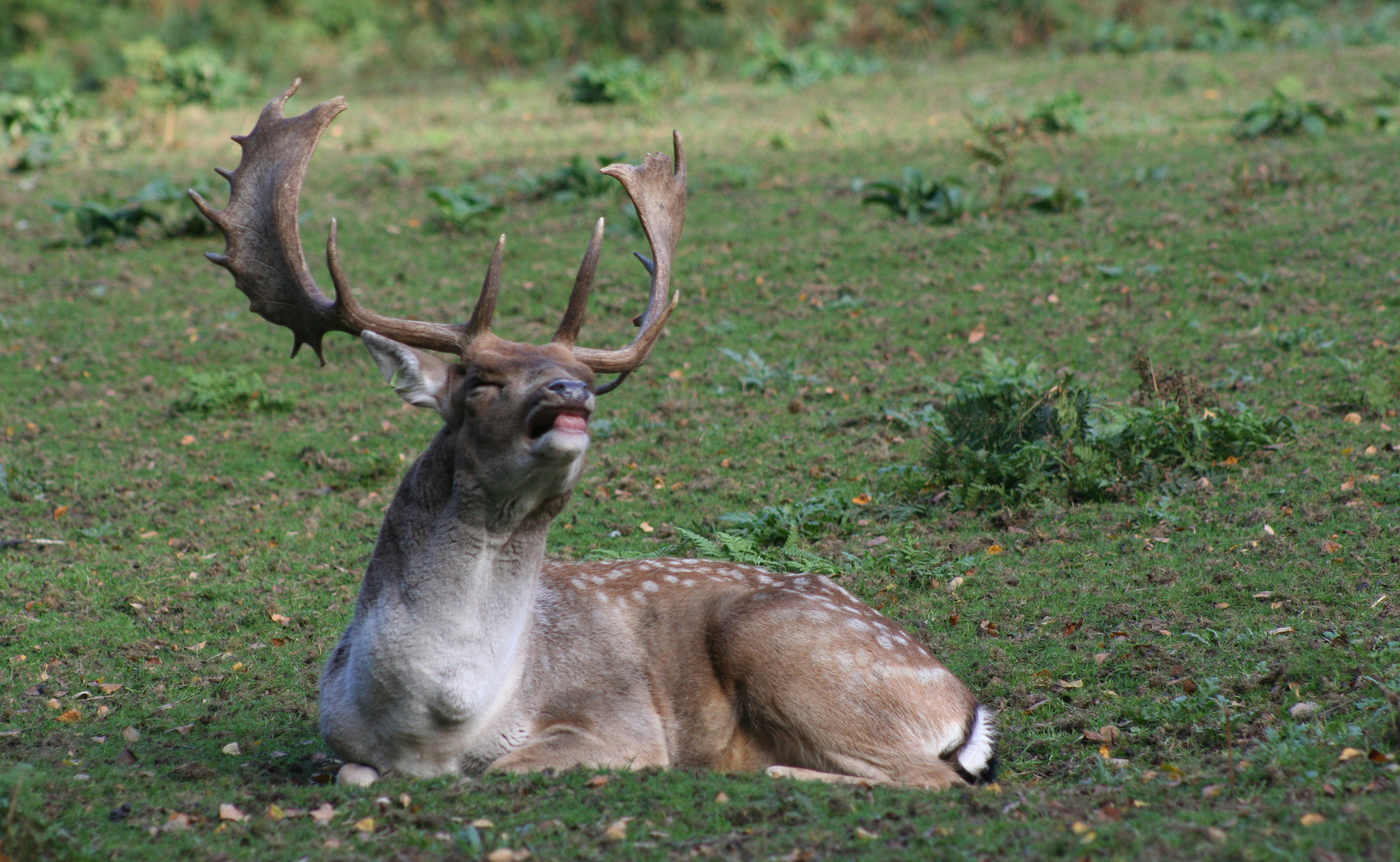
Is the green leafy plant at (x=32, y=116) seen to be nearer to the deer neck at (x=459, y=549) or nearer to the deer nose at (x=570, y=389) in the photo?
the deer neck at (x=459, y=549)

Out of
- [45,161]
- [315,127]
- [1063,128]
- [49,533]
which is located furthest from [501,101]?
[315,127]

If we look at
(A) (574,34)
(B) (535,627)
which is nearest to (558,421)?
(B) (535,627)

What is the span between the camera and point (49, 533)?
8.10 m

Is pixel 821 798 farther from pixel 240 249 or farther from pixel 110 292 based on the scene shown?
pixel 110 292

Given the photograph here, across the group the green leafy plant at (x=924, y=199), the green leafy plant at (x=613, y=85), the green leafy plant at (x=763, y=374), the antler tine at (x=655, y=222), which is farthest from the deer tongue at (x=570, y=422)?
the green leafy plant at (x=613, y=85)

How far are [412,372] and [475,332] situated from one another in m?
0.29

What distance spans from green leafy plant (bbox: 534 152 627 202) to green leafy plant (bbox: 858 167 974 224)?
300cm

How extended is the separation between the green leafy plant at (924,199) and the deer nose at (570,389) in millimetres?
9267

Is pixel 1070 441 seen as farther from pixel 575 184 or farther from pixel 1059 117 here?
pixel 1059 117

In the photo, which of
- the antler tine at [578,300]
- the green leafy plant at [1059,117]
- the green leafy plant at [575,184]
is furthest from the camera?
the green leafy plant at [1059,117]

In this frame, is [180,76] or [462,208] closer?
[462,208]

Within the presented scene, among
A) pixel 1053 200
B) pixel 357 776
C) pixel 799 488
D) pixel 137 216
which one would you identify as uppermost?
pixel 1053 200

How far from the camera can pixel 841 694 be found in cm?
518

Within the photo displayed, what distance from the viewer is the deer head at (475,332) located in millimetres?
4660
